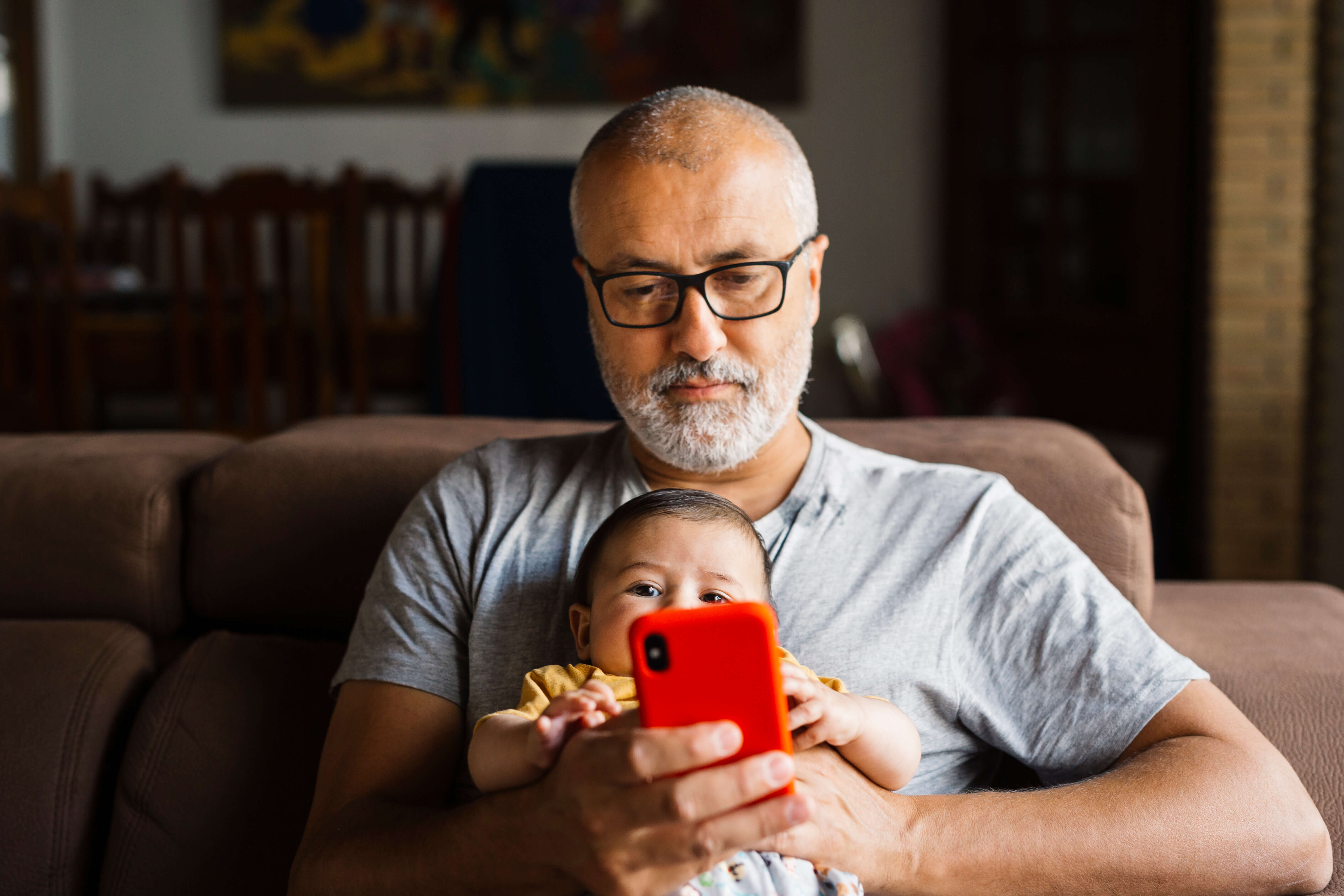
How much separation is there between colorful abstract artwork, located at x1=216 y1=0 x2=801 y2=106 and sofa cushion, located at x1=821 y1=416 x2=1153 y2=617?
4.03 meters

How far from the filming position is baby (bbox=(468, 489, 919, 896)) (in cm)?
82

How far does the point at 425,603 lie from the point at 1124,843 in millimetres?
675

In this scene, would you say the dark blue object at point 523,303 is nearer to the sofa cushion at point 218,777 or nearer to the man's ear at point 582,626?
the sofa cushion at point 218,777

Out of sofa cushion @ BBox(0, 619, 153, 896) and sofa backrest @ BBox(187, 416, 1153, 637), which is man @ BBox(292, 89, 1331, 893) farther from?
sofa cushion @ BBox(0, 619, 153, 896)

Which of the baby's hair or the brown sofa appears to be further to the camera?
the brown sofa

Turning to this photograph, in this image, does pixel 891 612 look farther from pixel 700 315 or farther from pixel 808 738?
pixel 700 315

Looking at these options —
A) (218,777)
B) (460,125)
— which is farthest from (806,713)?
(460,125)

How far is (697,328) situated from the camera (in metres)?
1.08

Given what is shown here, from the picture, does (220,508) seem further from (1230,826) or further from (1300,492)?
(1300,492)

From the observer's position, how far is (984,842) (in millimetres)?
929

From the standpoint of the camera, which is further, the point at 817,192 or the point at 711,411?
the point at 817,192

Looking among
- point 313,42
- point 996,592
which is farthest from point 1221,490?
point 313,42

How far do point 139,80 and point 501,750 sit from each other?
5.35 metres

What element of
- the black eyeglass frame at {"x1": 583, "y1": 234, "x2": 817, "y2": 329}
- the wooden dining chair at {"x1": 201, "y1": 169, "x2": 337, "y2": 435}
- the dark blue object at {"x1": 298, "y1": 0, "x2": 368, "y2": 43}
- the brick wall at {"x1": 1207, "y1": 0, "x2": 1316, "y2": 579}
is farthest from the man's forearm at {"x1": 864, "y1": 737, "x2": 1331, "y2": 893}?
the dark blue object at {"x1": 298, "y1": 0, "x2": 368, "y2": 43}
